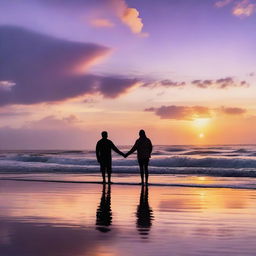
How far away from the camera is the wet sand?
627 cm

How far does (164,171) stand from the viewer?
1066 inches

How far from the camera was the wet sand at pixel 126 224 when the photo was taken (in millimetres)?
6273

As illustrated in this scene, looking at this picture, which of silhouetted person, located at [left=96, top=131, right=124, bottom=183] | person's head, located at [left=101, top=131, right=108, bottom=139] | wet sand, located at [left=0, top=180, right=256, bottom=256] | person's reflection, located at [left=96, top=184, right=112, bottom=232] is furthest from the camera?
person's head, located at [left=101, top=131, right=108, bottom=139]

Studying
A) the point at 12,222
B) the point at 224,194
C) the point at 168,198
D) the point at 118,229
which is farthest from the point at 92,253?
the point at 224,194

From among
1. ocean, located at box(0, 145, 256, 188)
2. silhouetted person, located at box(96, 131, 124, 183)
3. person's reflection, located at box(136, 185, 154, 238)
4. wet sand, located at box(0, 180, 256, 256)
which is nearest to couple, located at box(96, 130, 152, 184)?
silhouetted person, located at box(96, 131, 124, 183)

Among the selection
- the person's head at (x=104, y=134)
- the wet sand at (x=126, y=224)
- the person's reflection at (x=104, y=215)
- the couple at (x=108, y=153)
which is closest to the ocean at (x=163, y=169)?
the couple at (x=108, y=153)

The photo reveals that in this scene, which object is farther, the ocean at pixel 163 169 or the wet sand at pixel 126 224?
the ocean at pixel 163 169

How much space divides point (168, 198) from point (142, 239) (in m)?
6.31

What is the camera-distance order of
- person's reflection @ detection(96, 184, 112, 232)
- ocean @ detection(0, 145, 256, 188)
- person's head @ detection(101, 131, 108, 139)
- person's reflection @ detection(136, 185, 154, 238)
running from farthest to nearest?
1. ocean @ detection(0, 145, 256, 188)
2. person's head @ detection(101, 131, 108, 139)
3. person's reflection @ detection(96, 184, 112, 232)
4. person's reflection @ detection(136, 185, 154, 238)

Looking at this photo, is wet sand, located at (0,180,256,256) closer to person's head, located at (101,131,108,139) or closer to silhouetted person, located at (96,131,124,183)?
silhouetted person, located at (96,131,124,183)

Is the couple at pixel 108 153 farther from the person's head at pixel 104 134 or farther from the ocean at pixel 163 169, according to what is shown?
the ocean at pixel 163 169

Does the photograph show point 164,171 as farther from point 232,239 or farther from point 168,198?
point 232,239

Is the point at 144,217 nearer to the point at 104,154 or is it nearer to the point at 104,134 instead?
the point at 104,154

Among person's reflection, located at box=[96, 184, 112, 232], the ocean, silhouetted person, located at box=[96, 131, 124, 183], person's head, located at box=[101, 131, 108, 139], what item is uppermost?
person's head, located at box=[101, 131, 108, 139]
